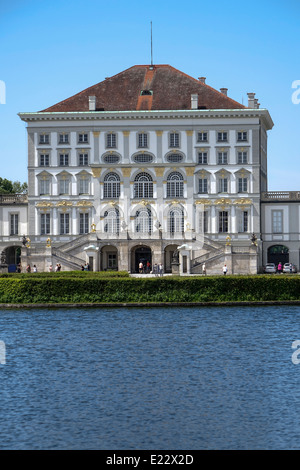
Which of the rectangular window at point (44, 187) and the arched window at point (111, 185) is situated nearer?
the arched window at point (111, 185)

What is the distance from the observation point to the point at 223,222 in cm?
9075

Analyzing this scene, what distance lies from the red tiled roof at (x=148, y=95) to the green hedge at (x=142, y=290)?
39288 millimetres

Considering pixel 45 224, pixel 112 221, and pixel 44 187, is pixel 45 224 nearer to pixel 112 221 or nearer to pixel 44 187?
A: pixel 44 187

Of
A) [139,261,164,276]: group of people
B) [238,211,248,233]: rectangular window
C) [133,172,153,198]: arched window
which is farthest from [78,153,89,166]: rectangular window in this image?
[238,211,248,233]: rectangular window

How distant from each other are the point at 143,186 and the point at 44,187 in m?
9.30

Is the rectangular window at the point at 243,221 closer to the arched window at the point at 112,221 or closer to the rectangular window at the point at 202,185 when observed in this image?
the rectangular window at the point at 202,185

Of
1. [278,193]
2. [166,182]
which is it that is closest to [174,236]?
[166,182]

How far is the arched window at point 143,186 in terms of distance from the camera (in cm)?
9150

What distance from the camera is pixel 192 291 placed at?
181ft

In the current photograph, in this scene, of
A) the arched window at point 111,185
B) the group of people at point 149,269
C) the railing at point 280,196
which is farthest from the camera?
the railing at point 280,196

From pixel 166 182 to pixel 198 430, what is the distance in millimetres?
66924

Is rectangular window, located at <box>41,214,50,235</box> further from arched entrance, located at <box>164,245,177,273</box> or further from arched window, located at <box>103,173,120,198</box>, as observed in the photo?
arched entrance, located at <box>164,245,177,273</box>

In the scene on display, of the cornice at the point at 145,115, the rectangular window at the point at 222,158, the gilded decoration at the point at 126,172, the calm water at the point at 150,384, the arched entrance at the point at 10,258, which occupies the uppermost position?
the cornice at the point at 145,115

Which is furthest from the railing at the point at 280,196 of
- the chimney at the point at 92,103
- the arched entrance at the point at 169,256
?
the chimney at the point at 92,103
